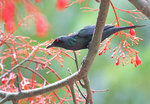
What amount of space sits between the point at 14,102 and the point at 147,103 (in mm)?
1975

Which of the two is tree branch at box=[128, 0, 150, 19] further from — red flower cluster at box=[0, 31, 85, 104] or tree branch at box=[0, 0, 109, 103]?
red flower cluster at box=[0, 31, 85, 104]

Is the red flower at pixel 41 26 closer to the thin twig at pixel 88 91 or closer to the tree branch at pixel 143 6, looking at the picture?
the tree branch at pixel 143 6

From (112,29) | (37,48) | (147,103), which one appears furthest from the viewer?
(147,103)

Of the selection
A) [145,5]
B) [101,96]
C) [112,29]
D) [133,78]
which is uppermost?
[145,5]

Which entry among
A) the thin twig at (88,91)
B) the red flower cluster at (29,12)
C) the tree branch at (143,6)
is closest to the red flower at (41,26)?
the red flower cluster at (29,12)

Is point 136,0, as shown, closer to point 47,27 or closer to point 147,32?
point 47,27

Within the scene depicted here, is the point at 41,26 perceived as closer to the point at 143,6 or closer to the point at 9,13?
the point at 9,13

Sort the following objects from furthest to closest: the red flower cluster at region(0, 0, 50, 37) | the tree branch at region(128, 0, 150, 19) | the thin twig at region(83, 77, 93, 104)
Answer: the thin twig at region(83, 77, 93, 104)
the tree branch at region(128, 0, 150, 19)
the red flower cluster at region(0, 0, 50, 37)

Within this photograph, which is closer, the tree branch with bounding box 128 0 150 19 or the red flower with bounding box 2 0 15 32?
the red flower with bounding box 2 0 15 32

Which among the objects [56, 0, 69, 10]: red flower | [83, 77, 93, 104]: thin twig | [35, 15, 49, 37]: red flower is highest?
[56, 0, 69, 10]: red flower

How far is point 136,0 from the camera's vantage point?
0.72m

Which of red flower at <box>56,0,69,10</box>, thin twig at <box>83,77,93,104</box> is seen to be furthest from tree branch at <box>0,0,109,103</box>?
red flower at <box>56,0,69,10</box>

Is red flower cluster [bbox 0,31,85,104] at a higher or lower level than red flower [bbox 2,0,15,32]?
lower

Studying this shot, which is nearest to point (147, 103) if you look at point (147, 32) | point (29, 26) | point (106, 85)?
point (106, 85)
